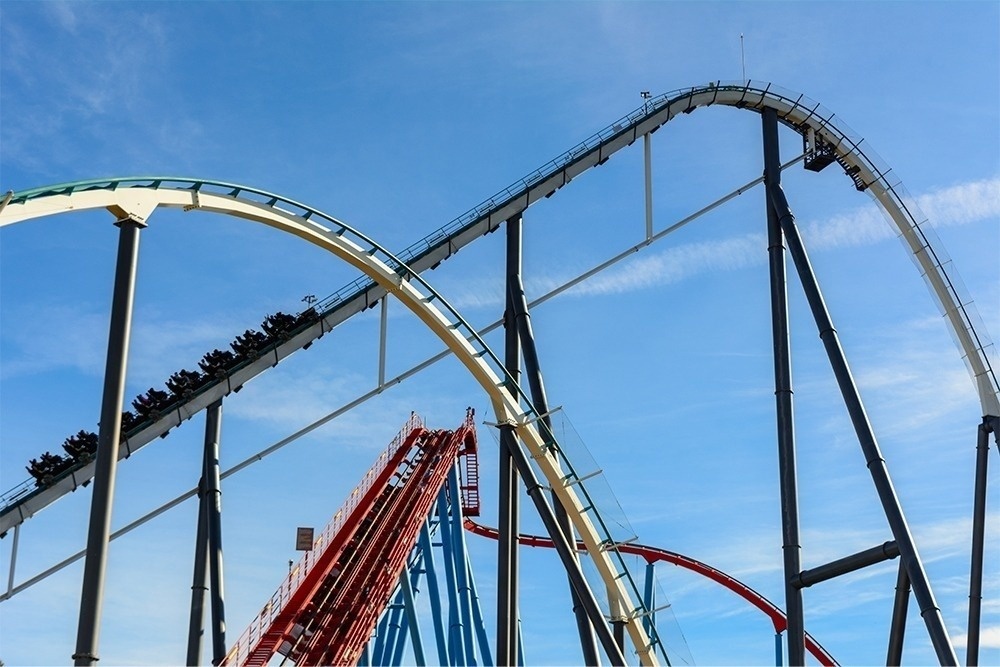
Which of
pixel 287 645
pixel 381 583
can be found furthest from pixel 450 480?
pixel 287 645

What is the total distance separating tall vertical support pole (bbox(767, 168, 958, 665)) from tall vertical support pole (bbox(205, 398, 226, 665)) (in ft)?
25.4

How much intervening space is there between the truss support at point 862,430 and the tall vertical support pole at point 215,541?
21.7 ft

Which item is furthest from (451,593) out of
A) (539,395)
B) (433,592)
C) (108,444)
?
(108,444)

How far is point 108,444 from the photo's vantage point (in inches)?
382

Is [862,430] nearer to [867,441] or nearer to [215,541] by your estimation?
[867,441]

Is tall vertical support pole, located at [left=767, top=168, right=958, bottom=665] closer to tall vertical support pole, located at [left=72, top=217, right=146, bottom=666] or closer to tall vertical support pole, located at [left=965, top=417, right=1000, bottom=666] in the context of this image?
tall vertical support pole, located at [left=965, top=417, right=1000, bottom=666]

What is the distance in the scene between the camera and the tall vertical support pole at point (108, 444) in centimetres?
898

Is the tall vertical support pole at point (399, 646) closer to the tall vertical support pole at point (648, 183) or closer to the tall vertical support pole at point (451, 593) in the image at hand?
the tall vertical support pole at point (451, 593)

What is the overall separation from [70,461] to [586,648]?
6773mm

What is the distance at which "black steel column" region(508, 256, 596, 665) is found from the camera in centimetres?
1522

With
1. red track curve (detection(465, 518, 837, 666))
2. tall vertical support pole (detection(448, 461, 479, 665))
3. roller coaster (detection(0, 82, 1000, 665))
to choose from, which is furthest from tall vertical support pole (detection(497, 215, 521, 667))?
red track curve (detection(465, 518, 837, 666))

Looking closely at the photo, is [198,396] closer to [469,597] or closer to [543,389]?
[543,389]

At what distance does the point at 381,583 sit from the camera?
59.9 ft

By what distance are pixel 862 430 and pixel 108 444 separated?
9.12 m
